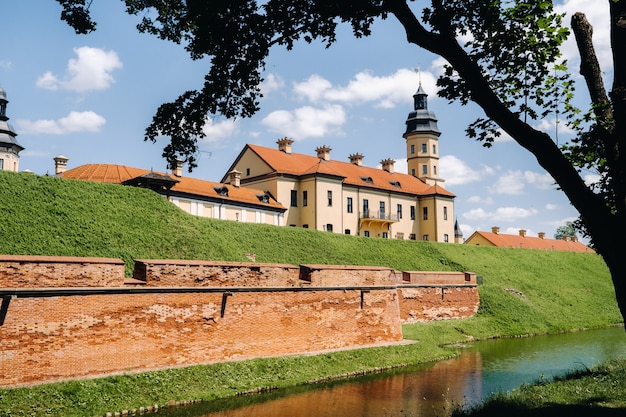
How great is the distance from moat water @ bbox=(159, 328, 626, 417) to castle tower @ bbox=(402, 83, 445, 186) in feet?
112

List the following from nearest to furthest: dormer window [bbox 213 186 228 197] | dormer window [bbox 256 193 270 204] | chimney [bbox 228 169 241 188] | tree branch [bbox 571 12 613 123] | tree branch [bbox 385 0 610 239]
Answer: tree branch [bbox 385 0 610 239]
tree branch [bbox 571 12 613 123]
dormer window [bbox 213 186 228 197]
dormer window [bbox 256 193 270 204]
chimney [bbox 228 169 241 188]

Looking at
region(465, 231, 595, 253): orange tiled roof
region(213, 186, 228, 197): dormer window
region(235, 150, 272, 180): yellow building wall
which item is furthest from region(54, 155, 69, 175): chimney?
region(465, 231, 595, 253): orange tiled roof

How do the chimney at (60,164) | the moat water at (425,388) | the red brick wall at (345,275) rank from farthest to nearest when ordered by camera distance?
the chimney at (60,164) → the red brick wall at (345,275) → the moat water at (425,388)

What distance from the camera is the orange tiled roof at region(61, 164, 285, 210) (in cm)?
3284

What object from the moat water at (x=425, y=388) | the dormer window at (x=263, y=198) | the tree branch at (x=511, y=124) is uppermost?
the dormer window at (x=263, y=198)

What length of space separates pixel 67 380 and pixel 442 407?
7667mm

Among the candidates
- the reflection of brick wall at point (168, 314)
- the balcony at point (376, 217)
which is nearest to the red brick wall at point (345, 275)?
the reflection of brick wall at point (168, 314)

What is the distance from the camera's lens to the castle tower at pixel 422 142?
179 ft

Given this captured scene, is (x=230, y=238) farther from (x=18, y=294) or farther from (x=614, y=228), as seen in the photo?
(x=614, y=228)

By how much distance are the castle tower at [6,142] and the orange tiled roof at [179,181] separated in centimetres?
1981

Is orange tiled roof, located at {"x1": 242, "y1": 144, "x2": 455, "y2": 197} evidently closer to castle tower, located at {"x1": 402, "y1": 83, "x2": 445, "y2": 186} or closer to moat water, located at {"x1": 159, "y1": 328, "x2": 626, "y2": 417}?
castle tower, located at {"x1": 402, "y1": 83, "x2": 445, "y2": 186}

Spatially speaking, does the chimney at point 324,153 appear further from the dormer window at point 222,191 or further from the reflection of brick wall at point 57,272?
the reflection of brick wall at point 57,272

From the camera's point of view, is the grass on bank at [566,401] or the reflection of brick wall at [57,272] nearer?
the grass on bank at [566,401]

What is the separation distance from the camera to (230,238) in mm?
25016
